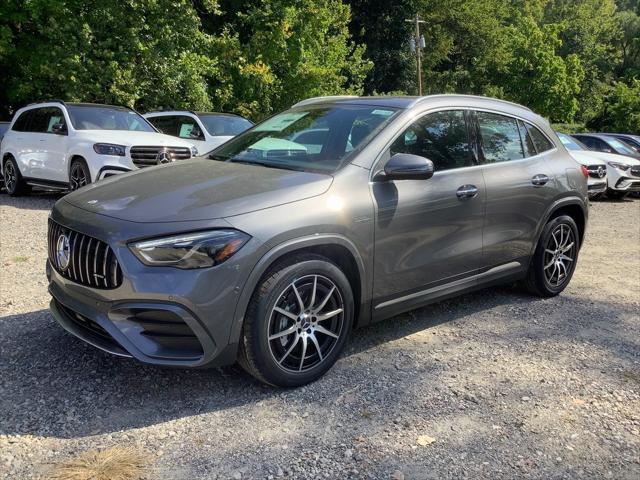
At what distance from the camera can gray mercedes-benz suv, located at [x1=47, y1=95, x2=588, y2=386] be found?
3031 mm

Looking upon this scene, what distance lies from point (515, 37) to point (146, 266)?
47.0m

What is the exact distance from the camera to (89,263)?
317cm

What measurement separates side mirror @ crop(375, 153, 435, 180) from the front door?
0.09 metres

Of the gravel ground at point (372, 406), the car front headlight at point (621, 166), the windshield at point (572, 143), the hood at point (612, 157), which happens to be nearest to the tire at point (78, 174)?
the gravel ground at point (372, 406)

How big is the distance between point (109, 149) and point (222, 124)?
3.17 meters

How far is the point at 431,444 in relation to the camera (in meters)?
2.95

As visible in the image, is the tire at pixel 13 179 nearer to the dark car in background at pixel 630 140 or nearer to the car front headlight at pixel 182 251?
the car front headlight at pixel 182 251

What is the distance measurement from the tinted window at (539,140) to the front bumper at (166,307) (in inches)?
125

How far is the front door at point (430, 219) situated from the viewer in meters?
3.78

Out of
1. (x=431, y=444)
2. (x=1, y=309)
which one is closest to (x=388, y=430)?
(x=431, y=444)

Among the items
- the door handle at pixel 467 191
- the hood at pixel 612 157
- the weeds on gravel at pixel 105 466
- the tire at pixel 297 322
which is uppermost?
the door handle at pixel 467 191

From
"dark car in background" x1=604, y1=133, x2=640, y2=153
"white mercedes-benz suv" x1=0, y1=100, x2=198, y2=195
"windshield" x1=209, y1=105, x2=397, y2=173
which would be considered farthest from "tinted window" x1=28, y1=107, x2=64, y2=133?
"dark car in background" x1=604, y1=133, x2=640, y2=153

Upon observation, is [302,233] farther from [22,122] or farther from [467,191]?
[22,122]

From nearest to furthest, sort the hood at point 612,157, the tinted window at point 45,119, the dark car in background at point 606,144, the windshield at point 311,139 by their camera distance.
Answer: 1. the windshield at point 311,139
2. the tinted window at point 45,119
3. the hood at point 612,157
4. the dark car in background at point 606,144
